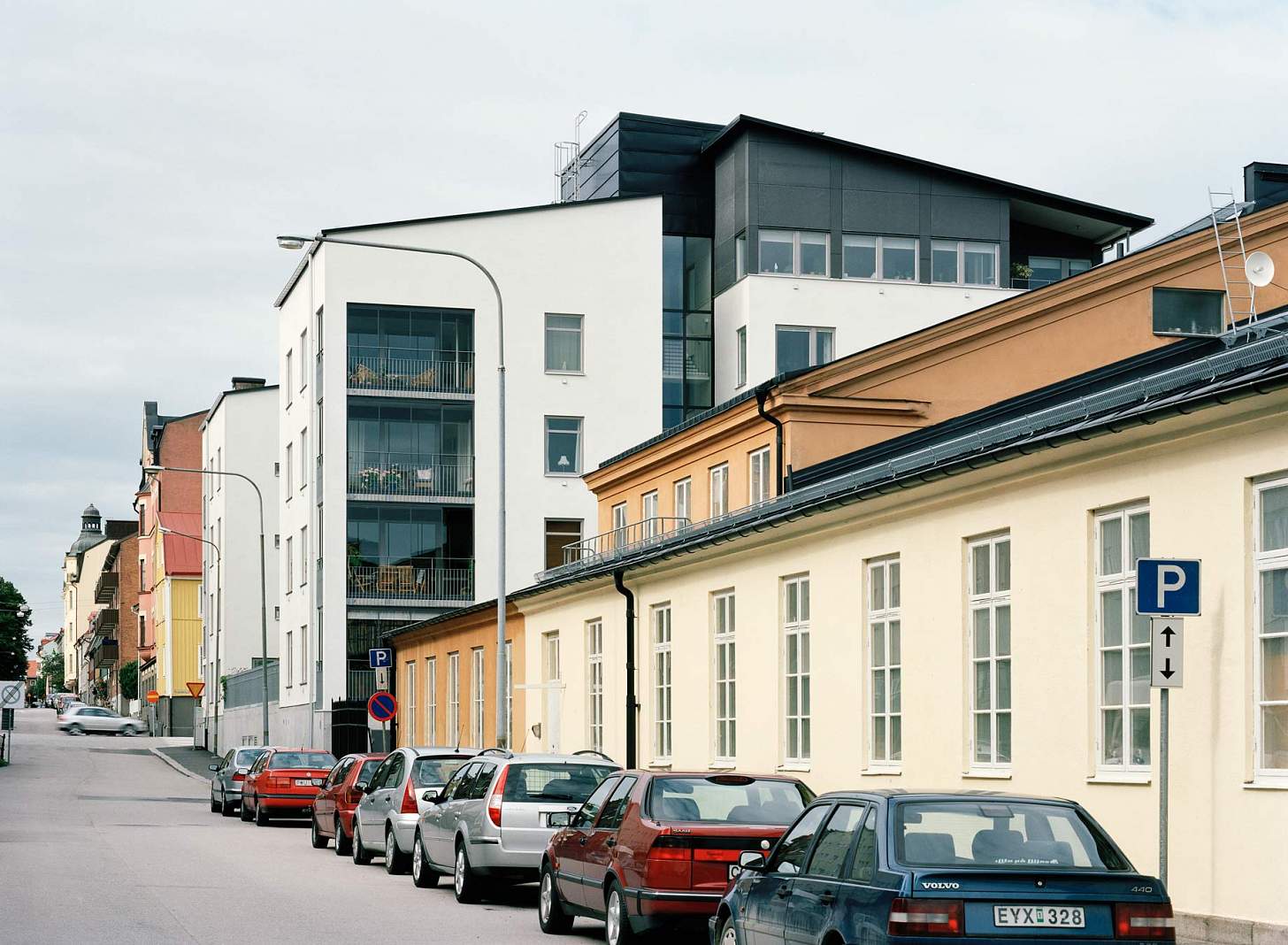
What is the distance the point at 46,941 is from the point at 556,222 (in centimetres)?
4181

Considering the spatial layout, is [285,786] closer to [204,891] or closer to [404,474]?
[204,891]

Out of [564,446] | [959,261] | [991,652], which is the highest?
[959,261]

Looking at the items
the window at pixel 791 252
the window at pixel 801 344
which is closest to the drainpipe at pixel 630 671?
the window at pixel 801 344

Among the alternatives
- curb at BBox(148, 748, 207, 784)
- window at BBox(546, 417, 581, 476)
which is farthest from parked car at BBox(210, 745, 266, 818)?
curb at BBox(148, 748, 207, 784)

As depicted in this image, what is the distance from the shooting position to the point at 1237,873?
13.4 metres

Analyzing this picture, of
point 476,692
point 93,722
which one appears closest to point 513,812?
point 476,692

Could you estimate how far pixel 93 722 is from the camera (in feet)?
314

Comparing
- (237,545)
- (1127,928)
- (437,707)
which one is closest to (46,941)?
(1127,928)

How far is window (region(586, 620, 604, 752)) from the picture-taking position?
30.2 metres

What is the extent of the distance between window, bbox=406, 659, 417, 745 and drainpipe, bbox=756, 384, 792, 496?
720 inches

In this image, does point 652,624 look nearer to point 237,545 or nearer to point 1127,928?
point 1127,928

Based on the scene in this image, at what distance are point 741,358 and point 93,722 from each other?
5463 cm

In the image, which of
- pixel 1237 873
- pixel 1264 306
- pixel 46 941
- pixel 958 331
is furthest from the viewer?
pixel 958 331

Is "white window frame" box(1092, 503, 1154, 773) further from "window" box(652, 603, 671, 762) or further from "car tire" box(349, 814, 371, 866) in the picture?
"car tire" box(349, 814, 371, 866)
